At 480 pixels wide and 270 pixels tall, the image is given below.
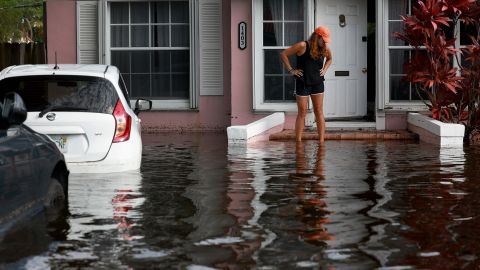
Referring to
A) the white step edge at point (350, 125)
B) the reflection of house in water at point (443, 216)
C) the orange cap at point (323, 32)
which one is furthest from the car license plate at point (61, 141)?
the white step edge at point (350, 125)

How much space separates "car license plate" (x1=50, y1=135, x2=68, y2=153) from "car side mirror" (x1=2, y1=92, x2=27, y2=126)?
131 inches

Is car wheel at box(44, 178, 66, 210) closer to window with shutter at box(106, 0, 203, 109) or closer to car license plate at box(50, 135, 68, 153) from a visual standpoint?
car license plate at box(50, 135, 68, 153)

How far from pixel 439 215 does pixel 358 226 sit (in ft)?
3.41

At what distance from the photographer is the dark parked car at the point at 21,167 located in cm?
816

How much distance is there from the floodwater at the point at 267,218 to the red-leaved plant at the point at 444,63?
342 cm

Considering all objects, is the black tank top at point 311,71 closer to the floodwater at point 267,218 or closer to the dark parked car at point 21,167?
the floodwater at point 267,218

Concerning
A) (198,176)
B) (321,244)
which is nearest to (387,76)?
(198,176)

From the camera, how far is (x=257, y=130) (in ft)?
62.5

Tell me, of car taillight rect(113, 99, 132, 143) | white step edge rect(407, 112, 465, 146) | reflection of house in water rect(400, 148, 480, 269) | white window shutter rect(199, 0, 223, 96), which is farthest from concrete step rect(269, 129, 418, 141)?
car taillight rect(113, 99, 132, 143)

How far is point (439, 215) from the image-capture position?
32.3ft

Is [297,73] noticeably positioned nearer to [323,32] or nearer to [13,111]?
[323,32]

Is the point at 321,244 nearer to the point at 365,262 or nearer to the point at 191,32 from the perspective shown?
the point at 365,262

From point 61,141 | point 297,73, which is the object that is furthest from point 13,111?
point 297,73

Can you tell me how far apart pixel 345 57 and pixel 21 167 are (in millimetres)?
13865
